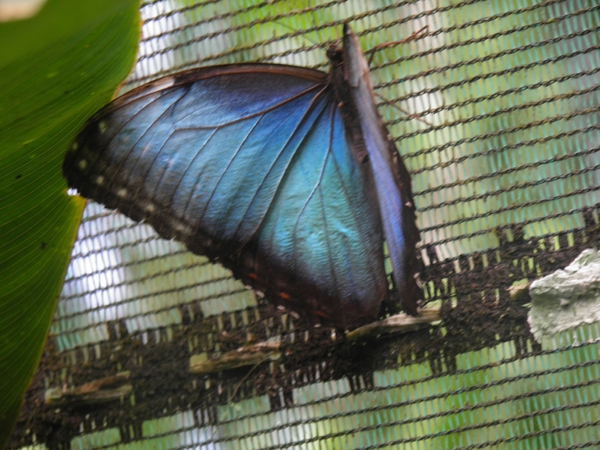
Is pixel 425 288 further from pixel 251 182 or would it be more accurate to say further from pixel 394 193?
pixel 251 182

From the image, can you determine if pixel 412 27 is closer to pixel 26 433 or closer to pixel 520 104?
pixel 520 104

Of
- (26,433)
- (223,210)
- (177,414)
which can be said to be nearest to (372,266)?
(223,210)

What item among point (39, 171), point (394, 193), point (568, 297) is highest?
point (39, 171)

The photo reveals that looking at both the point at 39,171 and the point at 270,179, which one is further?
the point at 270,179

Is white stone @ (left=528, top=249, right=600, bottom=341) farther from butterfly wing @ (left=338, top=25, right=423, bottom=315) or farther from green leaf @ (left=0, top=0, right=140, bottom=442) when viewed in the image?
green leaf @ (left=0, top=0, right=140, bottom=442)

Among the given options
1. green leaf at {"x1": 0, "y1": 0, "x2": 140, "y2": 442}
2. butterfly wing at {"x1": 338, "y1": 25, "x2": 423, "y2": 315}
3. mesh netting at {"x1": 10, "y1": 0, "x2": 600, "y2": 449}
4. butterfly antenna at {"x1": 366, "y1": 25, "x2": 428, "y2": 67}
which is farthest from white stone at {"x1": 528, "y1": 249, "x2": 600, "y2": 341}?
green leaf at {"x1": 0, "y1": 0, "x2": 140, "y2": 442}

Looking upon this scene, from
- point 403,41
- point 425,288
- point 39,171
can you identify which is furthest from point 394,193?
point 39,171
